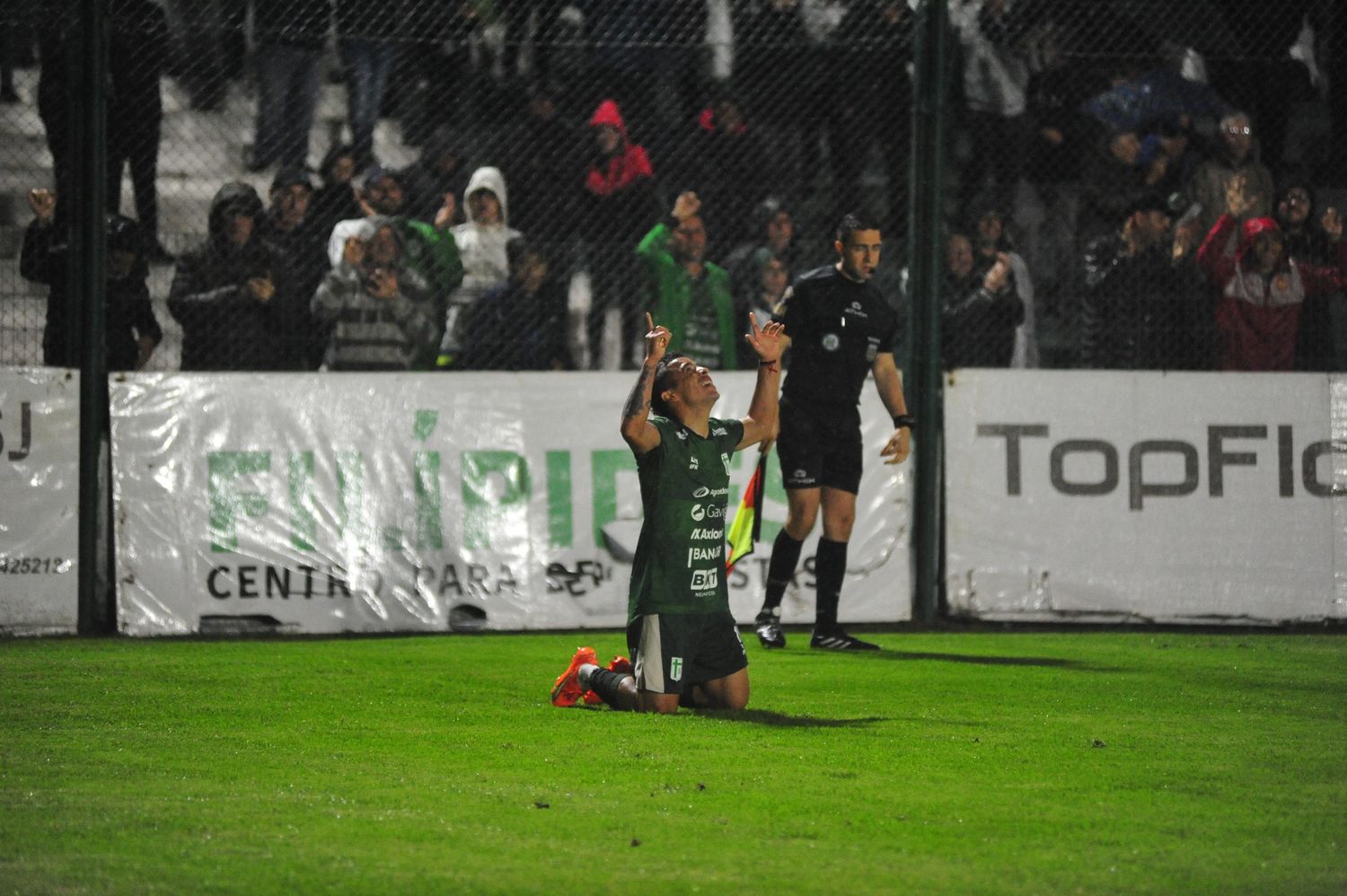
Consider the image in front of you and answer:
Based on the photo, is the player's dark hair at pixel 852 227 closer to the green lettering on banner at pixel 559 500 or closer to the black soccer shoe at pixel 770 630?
the black soccer shoe at pixel 770 630

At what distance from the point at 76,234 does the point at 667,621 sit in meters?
5.26

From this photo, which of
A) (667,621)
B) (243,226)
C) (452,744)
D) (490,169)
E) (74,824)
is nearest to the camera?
(74,824)

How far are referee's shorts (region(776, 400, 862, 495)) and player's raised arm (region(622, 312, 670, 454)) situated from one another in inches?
108

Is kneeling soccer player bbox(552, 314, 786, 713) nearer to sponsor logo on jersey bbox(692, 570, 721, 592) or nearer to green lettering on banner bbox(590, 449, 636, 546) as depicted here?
sponsor logo on jersey bbox(692, 570, 721, 592)

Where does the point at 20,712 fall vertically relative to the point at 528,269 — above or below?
below

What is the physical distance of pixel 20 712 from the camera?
6645 mm

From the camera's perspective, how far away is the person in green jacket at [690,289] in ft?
36.0

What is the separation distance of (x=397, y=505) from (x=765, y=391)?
12.3 feet

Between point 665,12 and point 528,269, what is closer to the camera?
point 528,269

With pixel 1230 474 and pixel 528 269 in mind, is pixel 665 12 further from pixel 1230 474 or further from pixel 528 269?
pixel 1230 474

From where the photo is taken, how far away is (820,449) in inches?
366

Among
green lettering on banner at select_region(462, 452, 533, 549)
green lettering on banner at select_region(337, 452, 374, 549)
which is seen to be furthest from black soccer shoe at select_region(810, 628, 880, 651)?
green lettering on banner at select_region(337, 452, 374, 549)

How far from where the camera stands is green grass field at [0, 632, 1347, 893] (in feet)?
13.1

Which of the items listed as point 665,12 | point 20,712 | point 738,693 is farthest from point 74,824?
point 665,12
